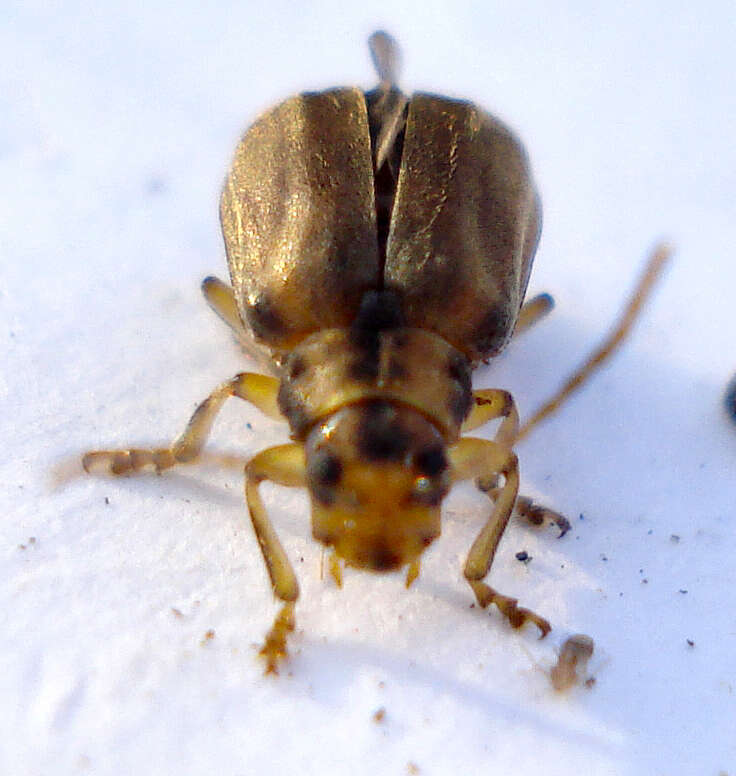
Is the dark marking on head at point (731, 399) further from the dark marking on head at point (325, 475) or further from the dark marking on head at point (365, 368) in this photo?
the dark marking on head at point (325, 475)

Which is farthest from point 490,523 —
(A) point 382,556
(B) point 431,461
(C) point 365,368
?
(C) point 365,368

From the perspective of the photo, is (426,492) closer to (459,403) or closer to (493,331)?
(459,403)

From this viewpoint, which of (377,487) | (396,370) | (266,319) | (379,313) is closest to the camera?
(377,487)

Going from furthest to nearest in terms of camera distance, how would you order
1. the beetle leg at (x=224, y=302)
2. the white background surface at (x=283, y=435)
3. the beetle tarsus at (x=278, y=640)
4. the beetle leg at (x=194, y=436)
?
the beetle leg at (x=224, y=302) < the beetle leg at (x=194, y=436) < the beetle tarsus at (x=278, y=640) < the white background surface at (x=283, y=435)

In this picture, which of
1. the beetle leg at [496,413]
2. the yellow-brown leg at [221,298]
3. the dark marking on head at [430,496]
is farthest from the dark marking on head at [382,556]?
the yellow-brown leg at [221,298]

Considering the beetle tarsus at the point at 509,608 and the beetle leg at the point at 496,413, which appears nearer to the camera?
the beetle tarsus at the point at 509,608

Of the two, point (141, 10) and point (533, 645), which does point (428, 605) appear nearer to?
point (533, 645)

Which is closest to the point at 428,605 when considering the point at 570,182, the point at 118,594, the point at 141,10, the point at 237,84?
the point at 118,594

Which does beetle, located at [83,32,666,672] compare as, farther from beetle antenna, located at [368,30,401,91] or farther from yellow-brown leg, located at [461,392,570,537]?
beetle antenna, located at [368,30,401,91]
